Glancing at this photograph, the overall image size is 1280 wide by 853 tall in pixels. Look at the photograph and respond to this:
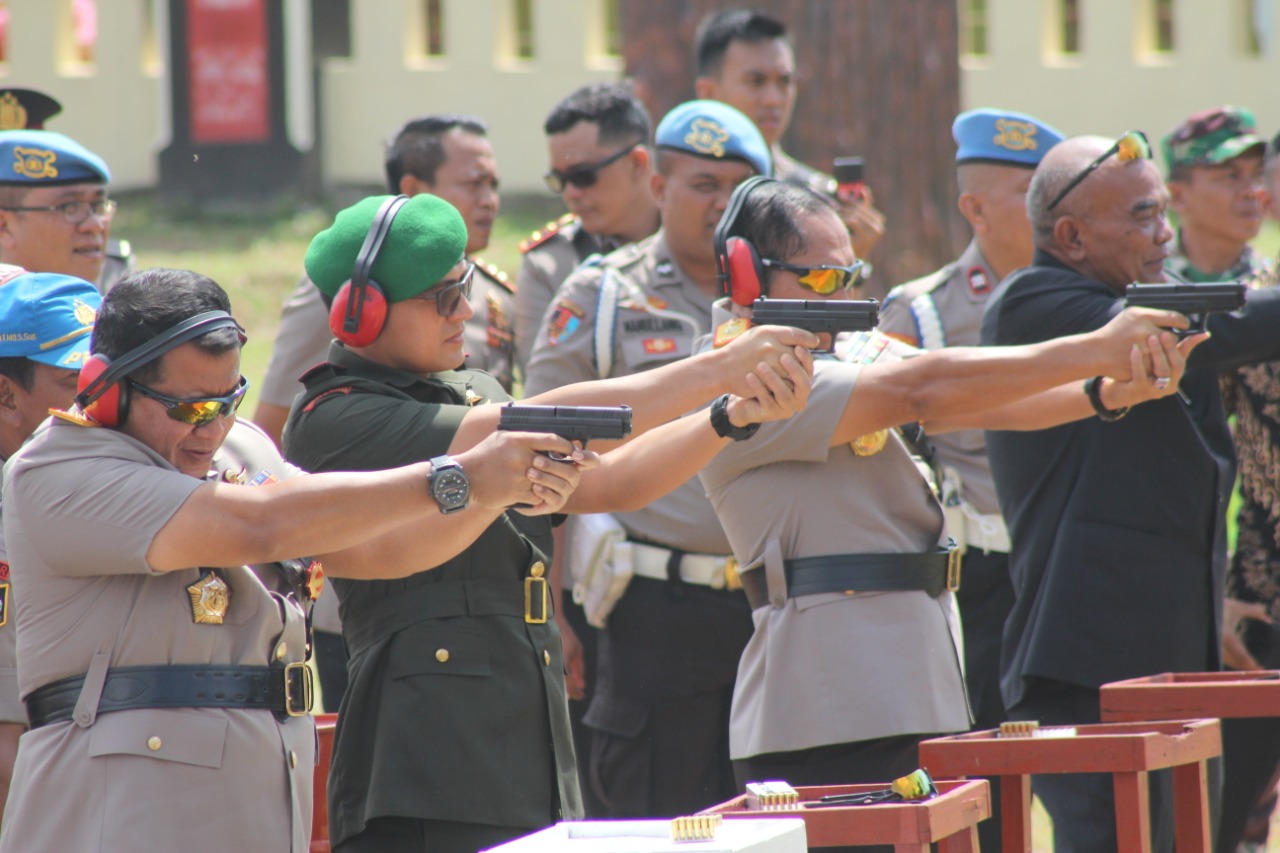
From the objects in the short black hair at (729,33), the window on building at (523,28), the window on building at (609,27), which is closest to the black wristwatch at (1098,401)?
the short black hair at (729,33)

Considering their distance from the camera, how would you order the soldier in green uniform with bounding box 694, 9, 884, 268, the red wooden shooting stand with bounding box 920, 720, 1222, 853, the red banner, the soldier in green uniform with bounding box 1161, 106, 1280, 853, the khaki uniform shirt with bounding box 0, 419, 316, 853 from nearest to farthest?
the khaki uniform shirt with bounding box 0, 419, 316, 853
the red wooden shooting stand with bounding box 920, 720, 1222, 853
the soldier in green uniform with bounding box 1161, 106, 1280, 853
the soldier in green uniform with bounding box 694, 9, 884, 268
the red banner

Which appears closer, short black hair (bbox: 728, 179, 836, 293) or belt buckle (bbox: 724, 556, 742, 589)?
short black hair (bbox: 728, 179, 836, 293)

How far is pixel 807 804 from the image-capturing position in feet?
9.84

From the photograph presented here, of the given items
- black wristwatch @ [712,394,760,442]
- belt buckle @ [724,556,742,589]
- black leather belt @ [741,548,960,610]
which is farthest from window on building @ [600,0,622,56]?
black wristwatch @ [712,394,760,442]

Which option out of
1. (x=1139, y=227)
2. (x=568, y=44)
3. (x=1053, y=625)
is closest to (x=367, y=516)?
(x=1053, y=625)

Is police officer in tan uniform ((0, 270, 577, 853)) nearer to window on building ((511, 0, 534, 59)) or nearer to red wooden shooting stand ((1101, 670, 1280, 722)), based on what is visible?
red wooden shooting stand ((1101, 670, 1280, 722))

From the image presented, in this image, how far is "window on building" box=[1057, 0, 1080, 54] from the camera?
78.3ft

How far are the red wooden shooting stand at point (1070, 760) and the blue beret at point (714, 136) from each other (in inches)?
93.3

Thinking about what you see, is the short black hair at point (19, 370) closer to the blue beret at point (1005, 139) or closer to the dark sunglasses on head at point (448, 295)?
the dark sunglasses on head at point (448, 295)

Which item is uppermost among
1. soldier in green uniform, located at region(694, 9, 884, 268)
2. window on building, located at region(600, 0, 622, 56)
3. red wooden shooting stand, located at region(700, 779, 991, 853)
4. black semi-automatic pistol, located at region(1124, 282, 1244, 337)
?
window on building, located at region(600, 0, 622, 56)

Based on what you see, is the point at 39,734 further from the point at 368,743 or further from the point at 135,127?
the point at 135,127

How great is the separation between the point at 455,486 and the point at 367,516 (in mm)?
160

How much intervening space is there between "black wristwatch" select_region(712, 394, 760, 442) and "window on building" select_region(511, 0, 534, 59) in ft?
69.5

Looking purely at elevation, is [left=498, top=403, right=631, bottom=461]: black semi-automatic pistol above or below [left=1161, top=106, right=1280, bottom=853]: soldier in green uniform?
above
